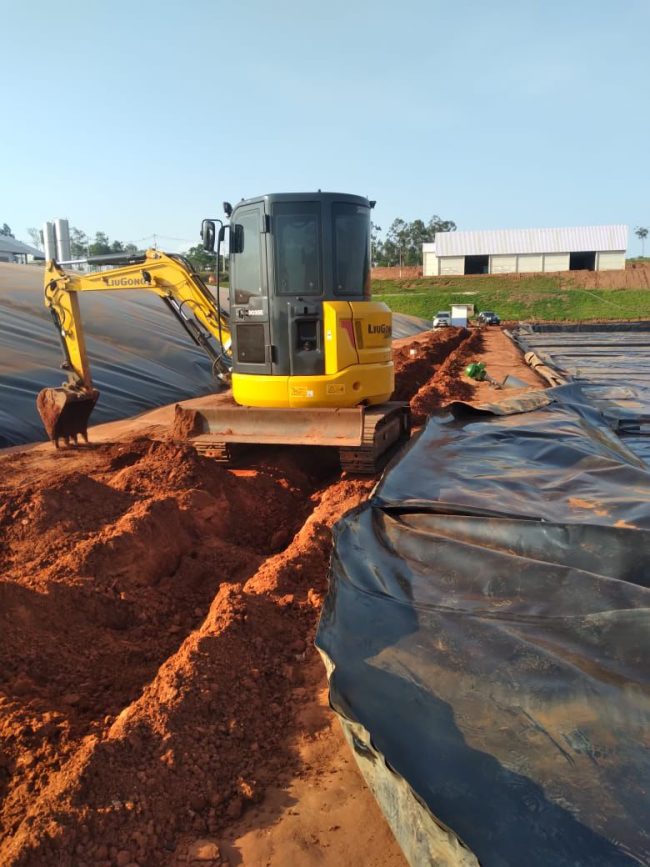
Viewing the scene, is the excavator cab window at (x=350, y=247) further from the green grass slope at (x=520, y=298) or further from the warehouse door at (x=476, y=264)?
the warehouse door at (x=476, y=264)

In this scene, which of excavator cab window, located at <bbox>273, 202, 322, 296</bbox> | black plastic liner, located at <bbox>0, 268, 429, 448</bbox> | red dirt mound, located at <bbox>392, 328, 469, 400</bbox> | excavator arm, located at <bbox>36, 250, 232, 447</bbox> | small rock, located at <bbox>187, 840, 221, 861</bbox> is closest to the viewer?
small rock, located at <bbox>187, 840, 221, 861</bbox>

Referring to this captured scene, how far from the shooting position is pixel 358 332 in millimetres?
7281

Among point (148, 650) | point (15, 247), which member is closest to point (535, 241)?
point (15, 247)

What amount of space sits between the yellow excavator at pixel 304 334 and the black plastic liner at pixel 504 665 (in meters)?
2.58

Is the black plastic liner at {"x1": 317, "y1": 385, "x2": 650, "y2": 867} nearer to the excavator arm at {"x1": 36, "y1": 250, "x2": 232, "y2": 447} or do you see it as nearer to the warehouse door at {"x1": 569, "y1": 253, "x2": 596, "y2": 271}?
the excavator arm at {"x1": 36, "y1": 250, "x2": 232, "y2": 447}

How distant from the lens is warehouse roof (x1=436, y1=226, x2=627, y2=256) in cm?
7175

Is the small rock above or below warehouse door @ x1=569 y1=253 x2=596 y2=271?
below

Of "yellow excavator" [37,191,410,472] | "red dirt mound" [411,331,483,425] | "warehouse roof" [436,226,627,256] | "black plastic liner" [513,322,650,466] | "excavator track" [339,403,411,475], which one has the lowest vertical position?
"red dirt mound" [411,331,483,425]

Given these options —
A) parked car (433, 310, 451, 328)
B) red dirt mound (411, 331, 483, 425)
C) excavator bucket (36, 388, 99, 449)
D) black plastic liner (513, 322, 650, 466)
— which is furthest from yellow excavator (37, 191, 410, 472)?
parked car (433, 310, 451, 328)

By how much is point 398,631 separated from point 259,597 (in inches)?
50.6

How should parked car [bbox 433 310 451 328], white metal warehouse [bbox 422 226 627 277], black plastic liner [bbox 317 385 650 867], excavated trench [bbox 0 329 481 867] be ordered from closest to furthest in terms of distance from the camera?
black plastic liner [bbox 317 385 650 867] → excavated trench [bbox 0 329 481 867] → parked car [bbox 433 310 451 328] → white metal warehouse [bbox 422 226 627 277]

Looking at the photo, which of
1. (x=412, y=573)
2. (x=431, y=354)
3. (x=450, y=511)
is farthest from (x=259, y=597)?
(x=431, y=354)

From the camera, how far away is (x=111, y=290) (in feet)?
29.3

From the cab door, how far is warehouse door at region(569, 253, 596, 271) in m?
72.9
